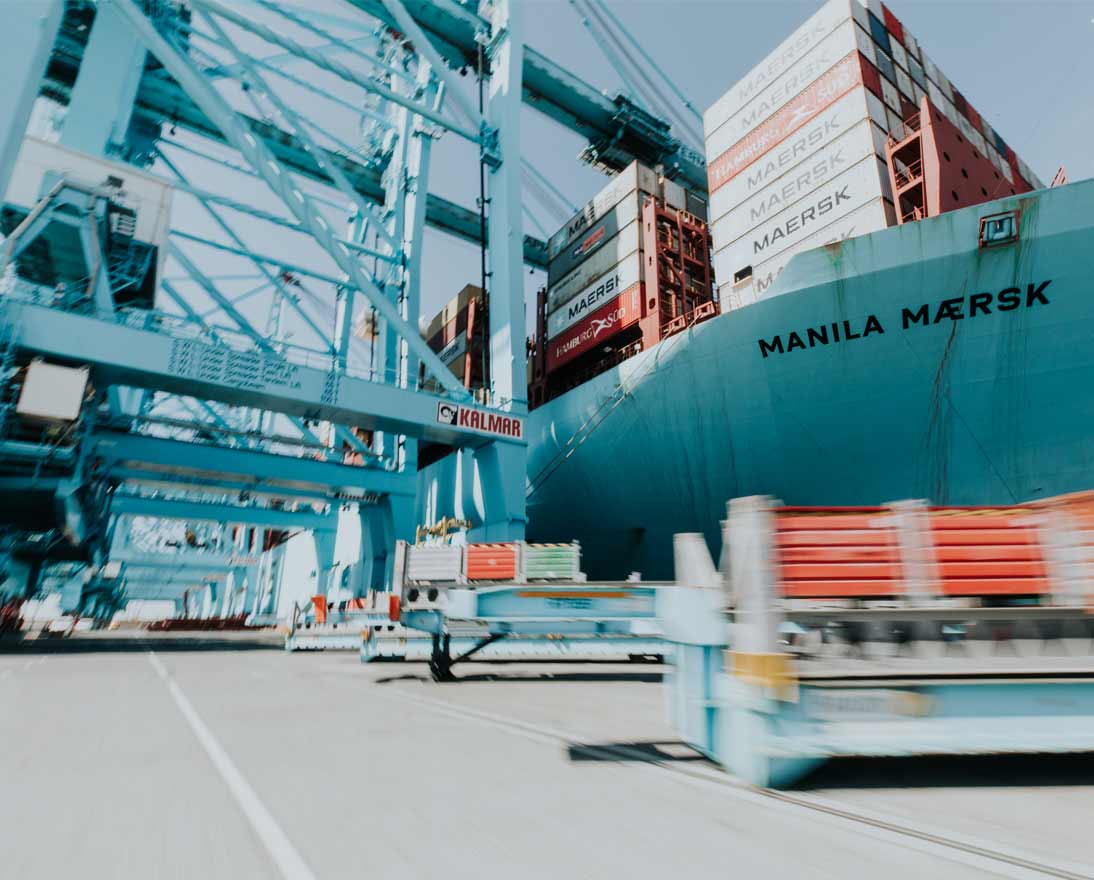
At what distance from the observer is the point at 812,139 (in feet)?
56.3

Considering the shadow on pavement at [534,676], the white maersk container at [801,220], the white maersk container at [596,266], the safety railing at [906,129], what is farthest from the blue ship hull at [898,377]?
the shadow on pavement at [534,676]

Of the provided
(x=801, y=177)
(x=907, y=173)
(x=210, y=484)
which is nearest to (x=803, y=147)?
(x=801, y=177)

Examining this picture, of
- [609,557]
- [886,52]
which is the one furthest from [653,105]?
[609,557]

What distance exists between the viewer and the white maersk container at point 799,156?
15734 mm

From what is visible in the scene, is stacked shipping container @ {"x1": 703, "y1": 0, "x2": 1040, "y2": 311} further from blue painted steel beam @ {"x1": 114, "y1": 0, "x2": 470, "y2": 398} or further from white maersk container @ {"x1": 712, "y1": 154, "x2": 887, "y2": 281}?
blue painted steel beam @ {"x1": 114, "y1": 0, "x2": 470, "y2": 398}

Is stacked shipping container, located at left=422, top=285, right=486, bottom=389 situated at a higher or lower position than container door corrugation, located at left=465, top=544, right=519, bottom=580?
higher

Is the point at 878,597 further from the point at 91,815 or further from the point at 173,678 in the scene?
the point at 173,678

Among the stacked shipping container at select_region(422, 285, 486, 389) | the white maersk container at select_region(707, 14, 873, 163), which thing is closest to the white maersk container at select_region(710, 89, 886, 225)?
the white maersk container at select_region(707, 14, 873, 163)

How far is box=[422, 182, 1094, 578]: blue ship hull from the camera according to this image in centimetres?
1204

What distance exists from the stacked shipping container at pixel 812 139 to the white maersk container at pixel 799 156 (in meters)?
0.03

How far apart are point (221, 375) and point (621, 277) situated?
14502 millimetres

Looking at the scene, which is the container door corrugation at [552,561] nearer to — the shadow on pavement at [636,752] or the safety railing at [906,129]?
the shadow on pavement at [636,752]

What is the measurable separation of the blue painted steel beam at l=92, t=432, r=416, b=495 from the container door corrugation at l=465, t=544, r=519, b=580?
1428cm

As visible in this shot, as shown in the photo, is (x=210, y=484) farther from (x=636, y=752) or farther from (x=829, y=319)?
(x=636, y=752)
